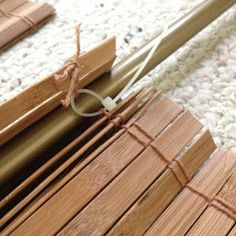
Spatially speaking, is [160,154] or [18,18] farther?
[18,18]

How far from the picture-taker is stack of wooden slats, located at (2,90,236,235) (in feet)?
1.72

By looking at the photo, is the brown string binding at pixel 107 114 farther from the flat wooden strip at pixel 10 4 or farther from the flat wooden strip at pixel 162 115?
the flat wooden strip at pixel 10 4

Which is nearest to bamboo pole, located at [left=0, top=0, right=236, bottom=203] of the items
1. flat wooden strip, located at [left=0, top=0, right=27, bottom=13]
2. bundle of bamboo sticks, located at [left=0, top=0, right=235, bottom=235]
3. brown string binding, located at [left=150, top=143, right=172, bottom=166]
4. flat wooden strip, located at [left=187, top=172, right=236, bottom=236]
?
bundle of bamboo sticks, located at [left=0, top=0, right=235, bottom=235]

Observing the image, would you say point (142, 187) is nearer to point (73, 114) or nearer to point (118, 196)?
point (118, 196)

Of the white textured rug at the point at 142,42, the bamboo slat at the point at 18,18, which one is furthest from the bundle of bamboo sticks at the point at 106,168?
the bamboo slat at the point at 18,18

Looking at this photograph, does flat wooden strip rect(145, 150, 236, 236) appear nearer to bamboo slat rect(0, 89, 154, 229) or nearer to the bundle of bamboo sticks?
the bundle of bamboo sticks

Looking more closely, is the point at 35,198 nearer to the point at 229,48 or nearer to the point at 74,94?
the point at 74,94

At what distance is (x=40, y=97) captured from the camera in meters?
0.55

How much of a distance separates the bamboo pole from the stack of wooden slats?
0.04m

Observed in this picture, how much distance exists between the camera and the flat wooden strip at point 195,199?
1.85 feet

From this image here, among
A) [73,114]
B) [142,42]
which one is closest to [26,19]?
[142,42]

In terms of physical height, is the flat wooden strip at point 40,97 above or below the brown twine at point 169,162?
above

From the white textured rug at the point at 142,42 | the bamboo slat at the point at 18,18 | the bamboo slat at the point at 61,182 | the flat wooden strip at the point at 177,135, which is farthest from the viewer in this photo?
the bamboo slat at the point at 18,18

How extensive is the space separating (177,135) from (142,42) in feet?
1.10
